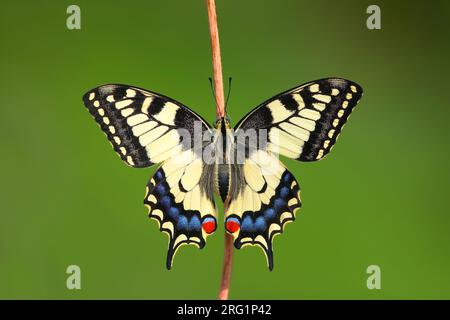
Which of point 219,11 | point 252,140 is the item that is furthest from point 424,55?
point 252,140

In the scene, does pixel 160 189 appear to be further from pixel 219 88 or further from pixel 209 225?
pixel 219 88

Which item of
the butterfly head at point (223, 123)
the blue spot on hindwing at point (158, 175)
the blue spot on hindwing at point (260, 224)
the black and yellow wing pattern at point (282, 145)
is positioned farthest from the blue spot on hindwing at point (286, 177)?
the blue spot on hindwing at point (158, 175)

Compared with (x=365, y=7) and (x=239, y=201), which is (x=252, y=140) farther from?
(x=365, y=7)

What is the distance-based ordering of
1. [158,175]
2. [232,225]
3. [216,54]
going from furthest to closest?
[158,175] < [232,225] < [216,54]

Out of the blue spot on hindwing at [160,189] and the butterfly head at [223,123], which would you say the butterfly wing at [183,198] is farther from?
the butterfly head at [223,123]

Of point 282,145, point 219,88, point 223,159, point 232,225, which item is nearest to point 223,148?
point 223,159

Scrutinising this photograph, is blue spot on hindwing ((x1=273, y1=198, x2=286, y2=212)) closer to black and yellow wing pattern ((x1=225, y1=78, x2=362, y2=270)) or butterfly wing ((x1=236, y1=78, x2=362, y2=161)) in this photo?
black and yellow wing pattern ((x1=225, y1=78, x2=362, y2=270))
